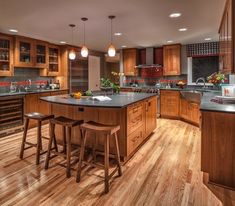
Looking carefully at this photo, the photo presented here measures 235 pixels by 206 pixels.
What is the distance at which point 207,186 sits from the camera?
2320 millimetres

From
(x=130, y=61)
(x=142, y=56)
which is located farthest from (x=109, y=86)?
(x=142, y=56)

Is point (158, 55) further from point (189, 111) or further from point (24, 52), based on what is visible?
point (24, 52)

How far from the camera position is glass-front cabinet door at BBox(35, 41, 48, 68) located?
5.47m

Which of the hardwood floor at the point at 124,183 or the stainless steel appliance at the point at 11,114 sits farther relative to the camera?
the stainless steel appliance at the point at 11,114

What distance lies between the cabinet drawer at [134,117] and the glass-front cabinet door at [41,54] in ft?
11.4

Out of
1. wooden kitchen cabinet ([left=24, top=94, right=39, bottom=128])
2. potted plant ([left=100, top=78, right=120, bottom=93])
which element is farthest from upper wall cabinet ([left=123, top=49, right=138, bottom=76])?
wooden kitchen cabinet ([left=24, top=94, right=39, bottom=128])

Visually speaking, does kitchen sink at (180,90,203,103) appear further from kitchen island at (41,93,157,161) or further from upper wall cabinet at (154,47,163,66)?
kitchen island at (41,93,157,161)

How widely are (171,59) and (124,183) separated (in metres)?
4.81

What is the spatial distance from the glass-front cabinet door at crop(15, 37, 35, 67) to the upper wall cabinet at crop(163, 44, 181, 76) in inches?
155

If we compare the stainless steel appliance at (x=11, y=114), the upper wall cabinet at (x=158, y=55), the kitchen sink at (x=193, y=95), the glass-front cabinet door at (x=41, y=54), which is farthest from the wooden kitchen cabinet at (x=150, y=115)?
the glass-front cabinet door at (x=41, y=54)

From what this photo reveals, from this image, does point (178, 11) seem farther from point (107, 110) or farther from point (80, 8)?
point (107, 110)

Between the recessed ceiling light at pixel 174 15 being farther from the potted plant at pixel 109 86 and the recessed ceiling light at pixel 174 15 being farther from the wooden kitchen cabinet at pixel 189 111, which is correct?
the wooden kitchen cabinet at pixel 189 111

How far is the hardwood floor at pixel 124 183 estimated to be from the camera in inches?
81.0

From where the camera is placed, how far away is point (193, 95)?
5.07 m
